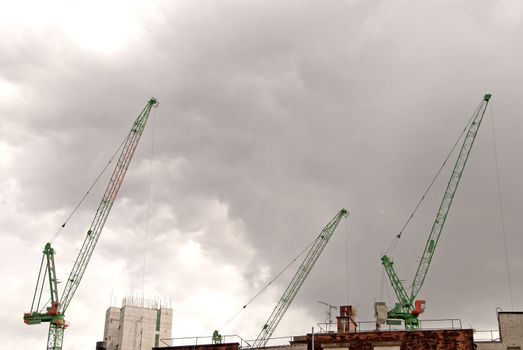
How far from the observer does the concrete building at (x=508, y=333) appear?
2763 inches

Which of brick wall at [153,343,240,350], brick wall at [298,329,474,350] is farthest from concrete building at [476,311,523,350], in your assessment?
brick wall at [153,343,240,350]

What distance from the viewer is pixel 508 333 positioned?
231 ft

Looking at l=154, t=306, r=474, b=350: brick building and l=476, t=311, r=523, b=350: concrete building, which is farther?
l=476, t=311, r=523, b=350: concrete building

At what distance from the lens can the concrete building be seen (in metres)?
70.2

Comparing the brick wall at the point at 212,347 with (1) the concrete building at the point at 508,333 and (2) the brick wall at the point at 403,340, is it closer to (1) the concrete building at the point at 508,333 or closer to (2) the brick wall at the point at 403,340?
(2) the brick wall at the point at 403,340

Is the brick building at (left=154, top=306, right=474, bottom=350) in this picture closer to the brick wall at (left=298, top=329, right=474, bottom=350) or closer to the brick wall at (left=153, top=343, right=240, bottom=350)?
the brick wall at (left=298, top=329, right=474, bottom=350)

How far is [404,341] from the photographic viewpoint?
6378 cm

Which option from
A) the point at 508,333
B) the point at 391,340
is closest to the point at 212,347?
the point at 391,340

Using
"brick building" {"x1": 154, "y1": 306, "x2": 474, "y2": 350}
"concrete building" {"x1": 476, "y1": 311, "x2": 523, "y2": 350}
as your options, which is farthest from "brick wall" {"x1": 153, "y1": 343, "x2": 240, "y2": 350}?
"concrete building" {"x1": 476, "y1": 311, "x2": 523, "y2": 350}

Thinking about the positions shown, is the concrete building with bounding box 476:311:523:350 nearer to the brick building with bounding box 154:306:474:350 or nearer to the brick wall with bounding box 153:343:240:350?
the brick building with bounding box 154:306:474:350

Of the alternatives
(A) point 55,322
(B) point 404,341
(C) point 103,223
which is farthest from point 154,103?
(B) point 404,341

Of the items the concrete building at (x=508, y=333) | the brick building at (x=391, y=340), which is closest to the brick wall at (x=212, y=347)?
the brick building at (x=391, y=340)

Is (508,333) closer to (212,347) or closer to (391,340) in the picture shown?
(391,340)

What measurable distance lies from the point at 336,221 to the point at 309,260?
13.4 m
